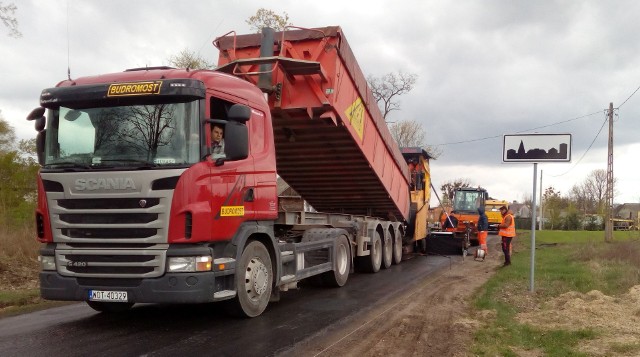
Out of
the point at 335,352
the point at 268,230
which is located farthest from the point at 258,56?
the point at 335,352

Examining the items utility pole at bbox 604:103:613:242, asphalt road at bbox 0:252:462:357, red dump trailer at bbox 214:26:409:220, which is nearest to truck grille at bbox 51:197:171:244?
asphalt road at bbox 0:252:462:357

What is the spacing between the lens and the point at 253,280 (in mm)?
6309

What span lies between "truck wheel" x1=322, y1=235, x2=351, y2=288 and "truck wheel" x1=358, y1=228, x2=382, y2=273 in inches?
73.4

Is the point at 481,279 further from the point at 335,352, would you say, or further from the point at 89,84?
the point at 89,84

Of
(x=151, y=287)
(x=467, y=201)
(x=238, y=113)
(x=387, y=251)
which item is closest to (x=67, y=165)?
(x=151, y=287)

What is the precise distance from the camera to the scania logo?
529cm

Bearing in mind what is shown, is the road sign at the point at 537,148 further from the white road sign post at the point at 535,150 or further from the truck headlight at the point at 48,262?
the truck headlight at the point at 48,262

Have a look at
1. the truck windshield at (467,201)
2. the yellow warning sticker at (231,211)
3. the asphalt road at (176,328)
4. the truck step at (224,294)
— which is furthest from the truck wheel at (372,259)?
the truck windshield at (467,201)

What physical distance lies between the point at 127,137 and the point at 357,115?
14.9 ft

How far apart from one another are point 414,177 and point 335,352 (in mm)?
10190

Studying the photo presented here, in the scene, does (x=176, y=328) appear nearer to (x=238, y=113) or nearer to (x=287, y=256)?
(x=287, y=256)

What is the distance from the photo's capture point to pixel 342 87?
834 cm

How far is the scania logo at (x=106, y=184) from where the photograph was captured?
5.29 meters

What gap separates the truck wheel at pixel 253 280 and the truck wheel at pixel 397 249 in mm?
7376
